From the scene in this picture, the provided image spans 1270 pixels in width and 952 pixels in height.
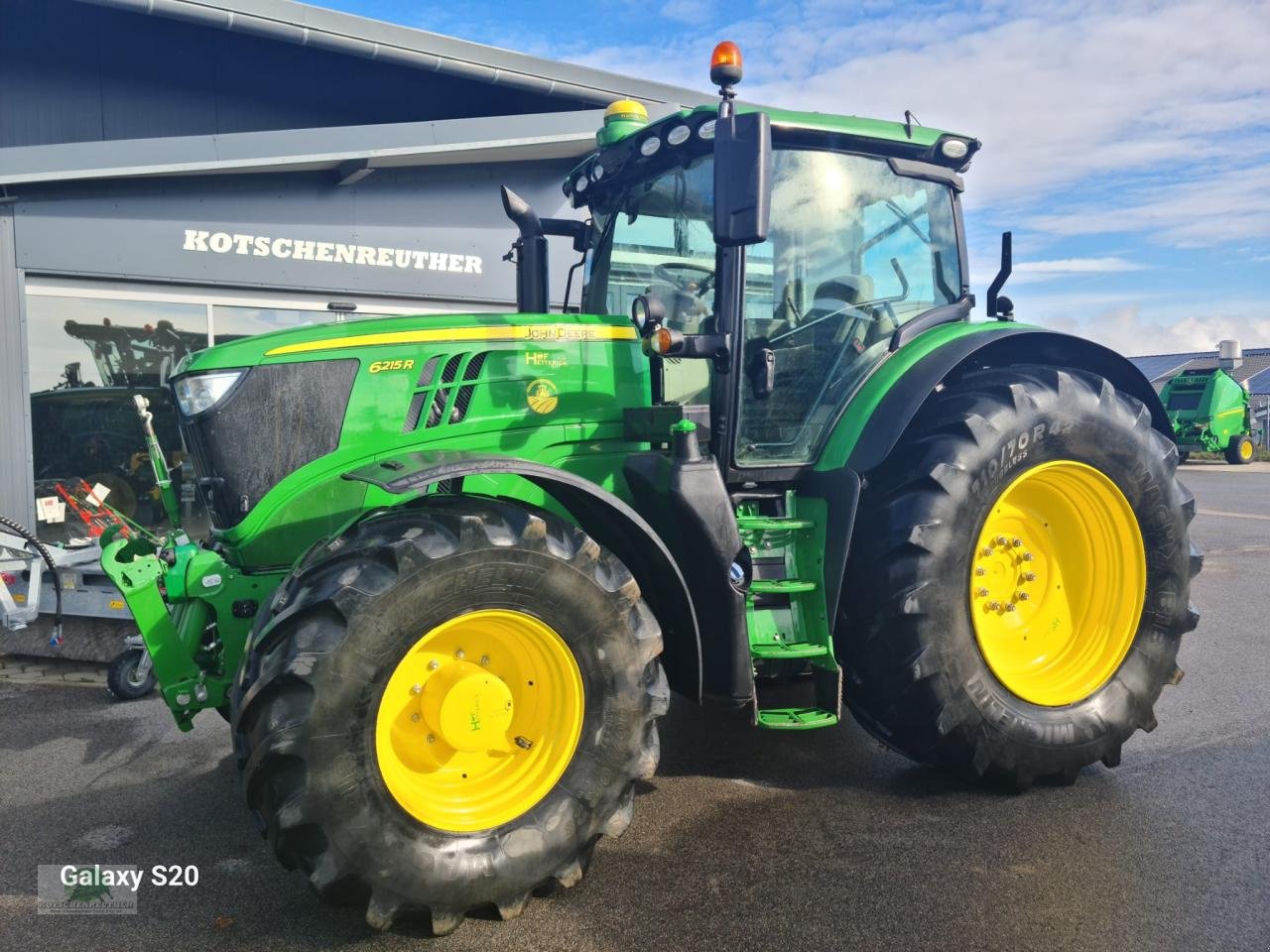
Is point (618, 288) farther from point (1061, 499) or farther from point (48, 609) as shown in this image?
point (48, 609)

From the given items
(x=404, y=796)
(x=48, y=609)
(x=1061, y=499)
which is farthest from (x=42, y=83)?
(x=1061, y=499)

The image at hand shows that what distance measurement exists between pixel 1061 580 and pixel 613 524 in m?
1.97

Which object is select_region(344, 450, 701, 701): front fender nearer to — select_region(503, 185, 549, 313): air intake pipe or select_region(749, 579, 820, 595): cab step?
select_region(749, 579, 820, 595): cab step

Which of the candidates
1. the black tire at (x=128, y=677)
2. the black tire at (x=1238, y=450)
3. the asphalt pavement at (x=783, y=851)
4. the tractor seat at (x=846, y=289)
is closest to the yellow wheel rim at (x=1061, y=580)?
the asphalt pavement at (x=783, y=851)

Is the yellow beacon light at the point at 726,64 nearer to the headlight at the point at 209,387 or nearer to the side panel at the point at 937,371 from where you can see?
the side panel at the point at 937,371

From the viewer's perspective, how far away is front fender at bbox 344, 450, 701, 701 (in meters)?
2.72

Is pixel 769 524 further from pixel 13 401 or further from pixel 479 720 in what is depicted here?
pixel 13 401

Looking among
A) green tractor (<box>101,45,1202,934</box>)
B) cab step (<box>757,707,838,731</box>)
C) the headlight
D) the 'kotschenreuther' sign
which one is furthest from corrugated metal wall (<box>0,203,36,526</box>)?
cab step (<box>757,707,838,731</box>)

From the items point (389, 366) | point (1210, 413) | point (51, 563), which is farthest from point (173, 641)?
point (1210, 413)

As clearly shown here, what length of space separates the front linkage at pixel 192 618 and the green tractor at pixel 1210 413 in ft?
69.5

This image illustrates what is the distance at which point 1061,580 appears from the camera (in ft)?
12.5

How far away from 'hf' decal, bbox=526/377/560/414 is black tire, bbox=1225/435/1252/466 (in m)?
22.1

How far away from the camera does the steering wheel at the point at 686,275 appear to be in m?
3.67

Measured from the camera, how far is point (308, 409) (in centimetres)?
317
